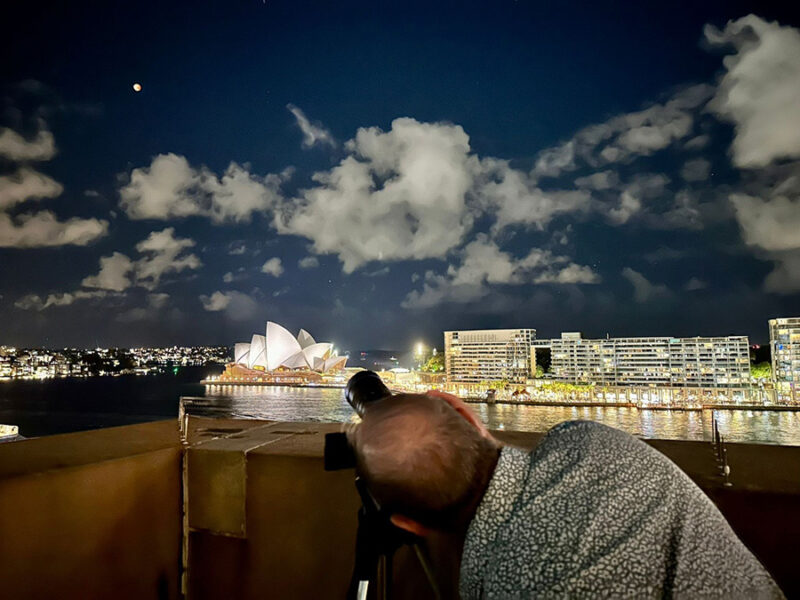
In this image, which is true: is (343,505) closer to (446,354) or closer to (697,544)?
(697,544)

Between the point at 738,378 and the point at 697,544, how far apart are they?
249 ft

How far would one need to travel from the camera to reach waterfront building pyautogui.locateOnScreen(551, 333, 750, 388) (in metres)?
61.2

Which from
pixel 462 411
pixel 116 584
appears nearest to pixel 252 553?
pixel 116 584

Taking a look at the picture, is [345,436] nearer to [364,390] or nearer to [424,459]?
[364,390]

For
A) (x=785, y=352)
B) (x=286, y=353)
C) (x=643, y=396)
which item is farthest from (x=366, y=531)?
(x=785, y=352)

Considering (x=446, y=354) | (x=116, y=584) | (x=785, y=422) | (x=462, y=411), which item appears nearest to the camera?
(x=462, y=411)

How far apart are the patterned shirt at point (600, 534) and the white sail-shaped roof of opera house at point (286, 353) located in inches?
1980

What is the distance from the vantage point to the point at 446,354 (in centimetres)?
7419

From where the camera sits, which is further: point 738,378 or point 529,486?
point 738,378

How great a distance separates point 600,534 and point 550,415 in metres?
44.4

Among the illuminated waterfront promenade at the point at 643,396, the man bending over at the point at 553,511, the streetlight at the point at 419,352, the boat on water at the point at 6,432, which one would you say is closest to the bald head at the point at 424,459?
the man bending over at the point at 553,511

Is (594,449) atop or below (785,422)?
atop

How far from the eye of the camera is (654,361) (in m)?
65.5

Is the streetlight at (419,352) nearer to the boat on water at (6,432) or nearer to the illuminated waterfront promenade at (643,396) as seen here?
the illuminated waterfront promenade at (643,396)
